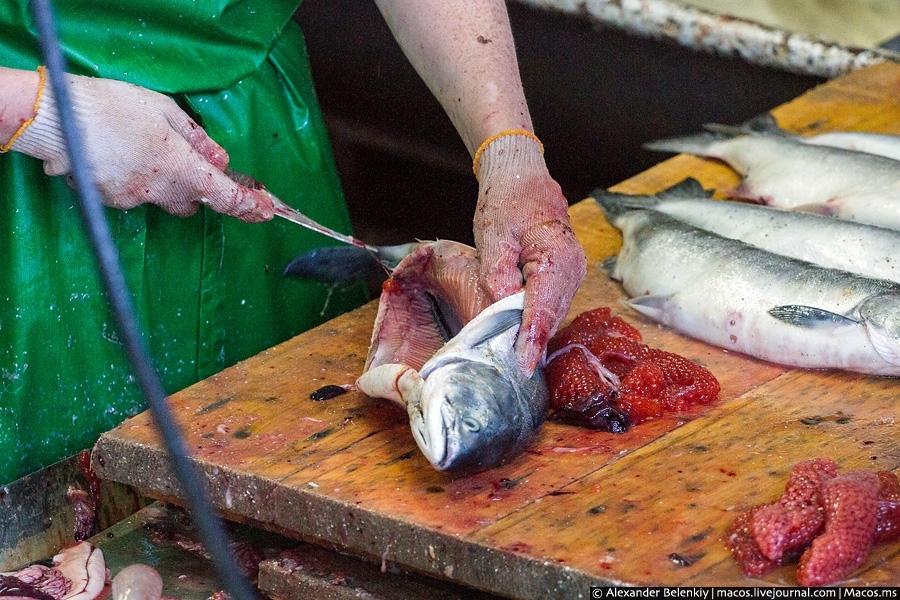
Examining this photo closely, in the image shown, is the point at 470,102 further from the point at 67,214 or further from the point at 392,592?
the point at 392,592

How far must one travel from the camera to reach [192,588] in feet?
7.98

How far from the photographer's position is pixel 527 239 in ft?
8.58

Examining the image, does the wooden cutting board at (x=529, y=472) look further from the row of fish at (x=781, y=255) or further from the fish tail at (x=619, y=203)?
the fish tail at (x=619, y=203)

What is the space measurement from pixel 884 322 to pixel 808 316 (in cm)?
18

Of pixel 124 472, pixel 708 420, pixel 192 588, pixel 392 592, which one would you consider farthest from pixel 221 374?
pixel 708 420

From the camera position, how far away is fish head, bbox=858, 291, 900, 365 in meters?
2.73

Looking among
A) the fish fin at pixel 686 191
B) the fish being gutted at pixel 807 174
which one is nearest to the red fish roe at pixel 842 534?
the fish being gutted at pixel 807 174

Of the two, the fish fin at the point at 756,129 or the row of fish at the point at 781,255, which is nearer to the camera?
the row of fish at the point at 781,255

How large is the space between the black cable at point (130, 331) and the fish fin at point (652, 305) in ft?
6.86

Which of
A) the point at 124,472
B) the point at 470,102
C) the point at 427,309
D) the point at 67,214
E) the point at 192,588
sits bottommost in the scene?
the point at 192,588

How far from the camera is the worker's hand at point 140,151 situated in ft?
8.46

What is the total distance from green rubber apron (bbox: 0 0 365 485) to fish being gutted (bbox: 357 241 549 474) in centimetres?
66

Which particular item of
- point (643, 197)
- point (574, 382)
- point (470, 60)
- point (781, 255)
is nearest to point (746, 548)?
point (574, 382)

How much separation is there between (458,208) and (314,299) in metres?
2.36
